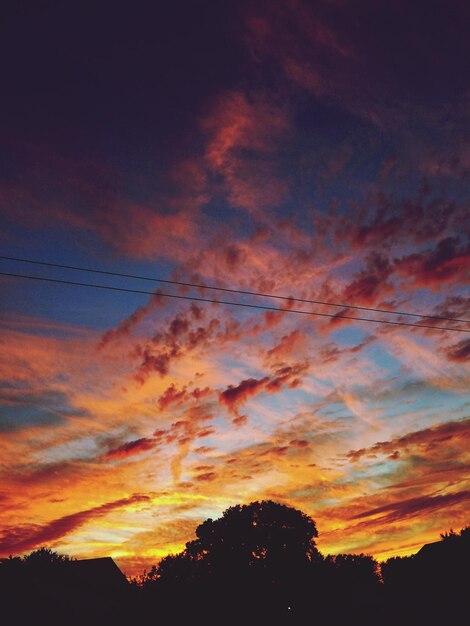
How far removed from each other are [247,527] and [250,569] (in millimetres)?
4740

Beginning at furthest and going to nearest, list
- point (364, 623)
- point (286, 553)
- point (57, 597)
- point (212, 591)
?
1. point (286, 553)
2. point (212, 591)
3. point (364, 623)
4. point (57, 597)

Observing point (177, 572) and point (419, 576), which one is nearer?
point (419, 576)

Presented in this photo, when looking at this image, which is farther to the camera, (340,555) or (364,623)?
(340,555)

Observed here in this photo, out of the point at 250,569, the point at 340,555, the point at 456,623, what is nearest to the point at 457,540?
the point at 250,569

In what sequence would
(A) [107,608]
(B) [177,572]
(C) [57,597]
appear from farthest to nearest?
(B) [177,572] → (A) [107,608] → (C) [57,597]

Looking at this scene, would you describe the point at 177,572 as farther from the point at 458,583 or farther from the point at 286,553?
the point at 458,583

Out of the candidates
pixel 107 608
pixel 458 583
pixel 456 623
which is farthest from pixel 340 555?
pixel 107 608

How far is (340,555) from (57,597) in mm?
90361

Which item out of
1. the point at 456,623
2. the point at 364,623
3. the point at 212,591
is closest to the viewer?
the point at 456,623

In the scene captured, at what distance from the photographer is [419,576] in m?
59.4

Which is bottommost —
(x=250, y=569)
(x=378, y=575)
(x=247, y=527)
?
(x=378, y=575)

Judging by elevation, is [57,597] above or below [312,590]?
above

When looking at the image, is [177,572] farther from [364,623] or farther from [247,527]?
[364,623]

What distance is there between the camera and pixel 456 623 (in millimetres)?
27266
